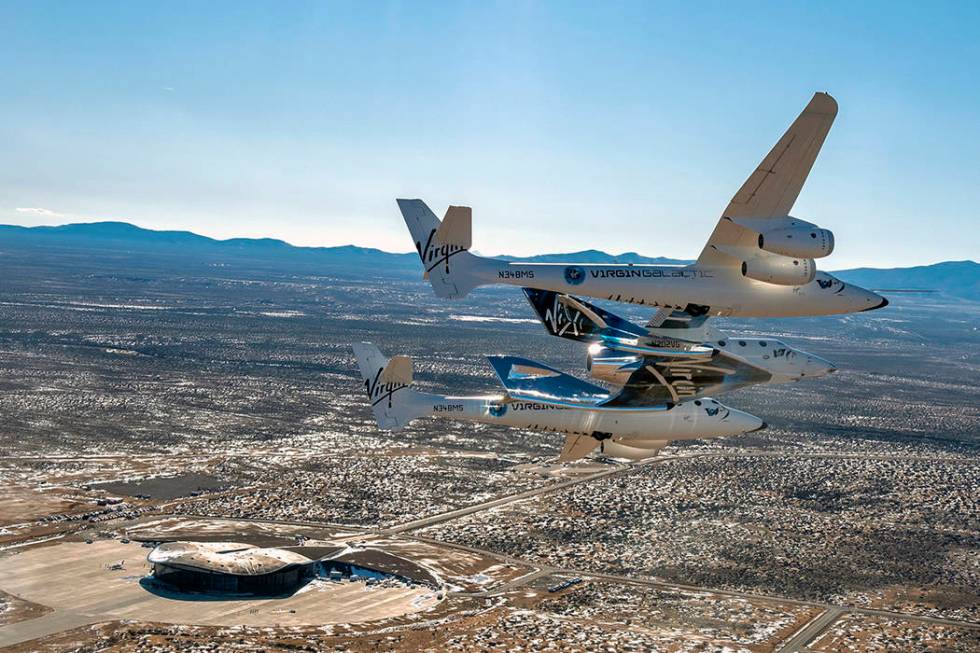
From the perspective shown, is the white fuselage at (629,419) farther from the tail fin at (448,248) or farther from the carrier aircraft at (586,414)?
the tail fin at (448,248)

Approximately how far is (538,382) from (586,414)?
397 cm

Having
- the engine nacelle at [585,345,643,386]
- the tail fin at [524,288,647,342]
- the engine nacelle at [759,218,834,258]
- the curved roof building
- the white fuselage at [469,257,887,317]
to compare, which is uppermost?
the engine nacelle at [759,218,834,258]

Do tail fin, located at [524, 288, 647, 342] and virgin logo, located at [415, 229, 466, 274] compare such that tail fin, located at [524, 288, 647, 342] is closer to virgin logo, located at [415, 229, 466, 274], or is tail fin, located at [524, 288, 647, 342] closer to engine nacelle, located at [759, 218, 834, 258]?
virgin logo, located at [415, 229, 466, 274]

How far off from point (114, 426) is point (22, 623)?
81.4m

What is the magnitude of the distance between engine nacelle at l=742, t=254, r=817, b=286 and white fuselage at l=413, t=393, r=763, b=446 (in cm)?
1349

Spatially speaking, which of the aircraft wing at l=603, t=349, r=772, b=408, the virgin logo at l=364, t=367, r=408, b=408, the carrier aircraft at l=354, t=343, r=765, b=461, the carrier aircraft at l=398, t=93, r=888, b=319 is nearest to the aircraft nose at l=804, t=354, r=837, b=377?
the aircraft wing at l=603, t=349, r=772, b=408

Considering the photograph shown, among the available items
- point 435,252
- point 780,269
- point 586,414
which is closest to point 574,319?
point 586,414

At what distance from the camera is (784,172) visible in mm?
45062

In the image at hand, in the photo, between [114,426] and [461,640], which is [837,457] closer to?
[461,640]

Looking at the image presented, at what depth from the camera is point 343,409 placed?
17312cm

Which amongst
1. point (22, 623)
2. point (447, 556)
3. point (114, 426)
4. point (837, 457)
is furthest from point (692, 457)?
point (22, 623)

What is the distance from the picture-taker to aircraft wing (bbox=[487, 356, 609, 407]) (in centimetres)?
6369

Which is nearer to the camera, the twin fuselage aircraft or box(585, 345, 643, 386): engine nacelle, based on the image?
the twin fuselage aircraft

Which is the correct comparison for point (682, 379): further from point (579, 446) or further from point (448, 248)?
point (448, 248)
